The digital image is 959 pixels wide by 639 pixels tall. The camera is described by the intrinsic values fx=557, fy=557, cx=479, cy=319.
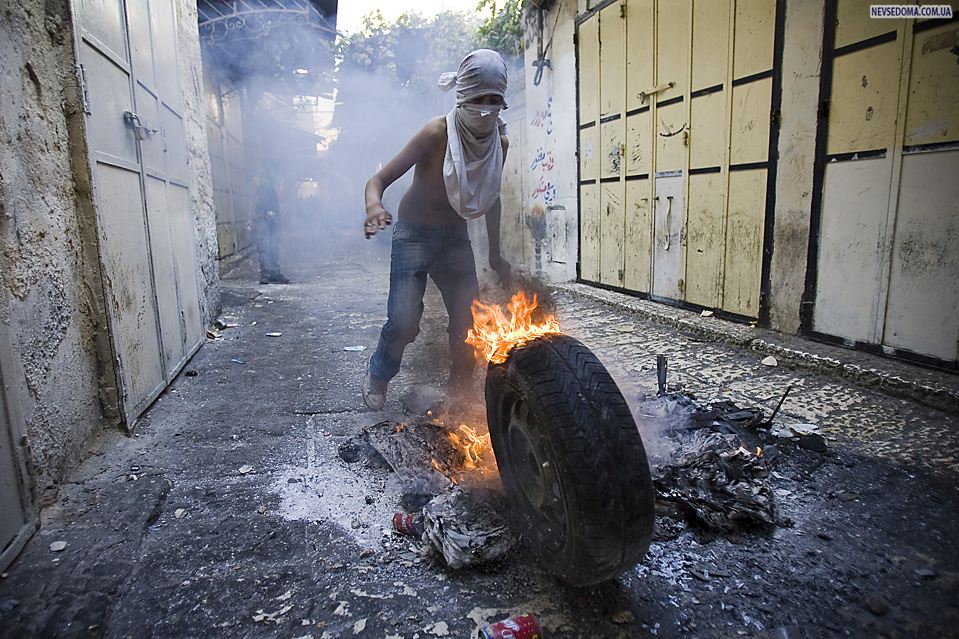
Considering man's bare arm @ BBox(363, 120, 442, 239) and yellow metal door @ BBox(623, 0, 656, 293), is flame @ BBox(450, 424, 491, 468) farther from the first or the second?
yellow metal door @ BBox(623, 0, 656, 293)

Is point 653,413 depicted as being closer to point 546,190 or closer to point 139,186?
point 139,186

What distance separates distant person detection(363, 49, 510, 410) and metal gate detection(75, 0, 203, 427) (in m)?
1.38

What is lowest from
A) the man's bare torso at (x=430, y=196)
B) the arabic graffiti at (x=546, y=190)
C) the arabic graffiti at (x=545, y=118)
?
the man's bare torso at (x=430, y=196)

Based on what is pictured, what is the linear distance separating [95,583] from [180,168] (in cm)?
383

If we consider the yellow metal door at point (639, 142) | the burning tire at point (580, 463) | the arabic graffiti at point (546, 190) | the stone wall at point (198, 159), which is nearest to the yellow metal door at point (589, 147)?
the yellow metal door at point (639, 142)

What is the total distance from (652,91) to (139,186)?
4560 millimetres

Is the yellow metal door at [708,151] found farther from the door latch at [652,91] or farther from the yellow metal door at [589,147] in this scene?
the yellow metal door at [589,147]

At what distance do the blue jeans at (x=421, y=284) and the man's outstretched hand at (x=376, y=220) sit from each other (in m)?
0.38

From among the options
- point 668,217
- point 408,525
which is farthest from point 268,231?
point 408,525

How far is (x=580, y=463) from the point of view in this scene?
1550mm

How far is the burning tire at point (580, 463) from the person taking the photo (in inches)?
60.9

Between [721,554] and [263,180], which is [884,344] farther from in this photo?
[263,180]

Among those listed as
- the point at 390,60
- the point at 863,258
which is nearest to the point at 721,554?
the point at 863,258

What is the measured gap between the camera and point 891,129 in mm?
3316
